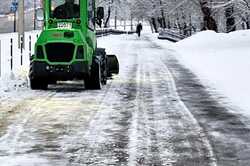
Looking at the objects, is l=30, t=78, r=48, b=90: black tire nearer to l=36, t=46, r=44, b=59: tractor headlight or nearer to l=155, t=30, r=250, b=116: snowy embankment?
l=36, t=46, r=44, b=59: tractor headlight

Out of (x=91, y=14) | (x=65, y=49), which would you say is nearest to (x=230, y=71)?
(x=91, y=14)

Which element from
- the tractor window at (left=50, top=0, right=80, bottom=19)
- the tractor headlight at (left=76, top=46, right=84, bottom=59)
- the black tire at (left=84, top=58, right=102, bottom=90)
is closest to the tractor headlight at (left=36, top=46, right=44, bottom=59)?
the tractor headlight at (left=76, top=46, right=84, bottom=59)

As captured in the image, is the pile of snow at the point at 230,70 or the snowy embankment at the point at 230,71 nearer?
the snowy embankment at the point at 230,71

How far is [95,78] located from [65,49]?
106 centimetres

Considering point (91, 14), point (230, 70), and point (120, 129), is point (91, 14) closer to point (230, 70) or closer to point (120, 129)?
point (230, 70)

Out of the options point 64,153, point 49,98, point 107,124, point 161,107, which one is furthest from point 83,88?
point 64,153

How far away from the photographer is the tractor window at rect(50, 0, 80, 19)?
1585 cm

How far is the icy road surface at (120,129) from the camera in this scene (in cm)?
771

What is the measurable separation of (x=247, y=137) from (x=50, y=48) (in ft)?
24.2

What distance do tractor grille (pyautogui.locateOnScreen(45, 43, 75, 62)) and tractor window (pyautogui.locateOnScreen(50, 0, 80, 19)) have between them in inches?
36.9

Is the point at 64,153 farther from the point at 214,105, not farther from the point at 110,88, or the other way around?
the point at 110,88

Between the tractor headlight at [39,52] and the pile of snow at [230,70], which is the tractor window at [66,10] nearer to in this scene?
the tractor headlight at [39,52]

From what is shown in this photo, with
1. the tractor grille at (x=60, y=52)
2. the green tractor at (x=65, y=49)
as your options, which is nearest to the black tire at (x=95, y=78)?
the green tractor at (x=65, y=49)

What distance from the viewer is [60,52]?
606 inches
